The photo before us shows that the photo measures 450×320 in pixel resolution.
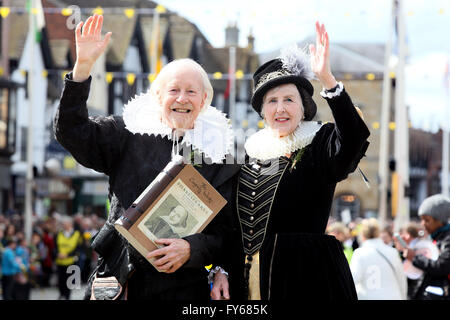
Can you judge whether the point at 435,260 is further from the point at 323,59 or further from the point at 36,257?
the point at 36,257

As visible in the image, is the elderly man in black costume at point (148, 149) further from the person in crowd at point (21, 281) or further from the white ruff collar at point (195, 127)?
the person in crowd at point (21, 281)

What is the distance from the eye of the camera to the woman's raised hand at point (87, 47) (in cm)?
349

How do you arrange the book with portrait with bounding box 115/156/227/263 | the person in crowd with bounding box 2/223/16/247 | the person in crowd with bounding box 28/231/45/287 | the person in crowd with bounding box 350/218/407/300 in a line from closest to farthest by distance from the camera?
the book with portrait with bounding box 115/156/227/263, the person in crowd with bounding box 350/218/407/300, the person in crowd with bounding box 2/223/16/247, the person in crowd with bounding box 28/231/45/287

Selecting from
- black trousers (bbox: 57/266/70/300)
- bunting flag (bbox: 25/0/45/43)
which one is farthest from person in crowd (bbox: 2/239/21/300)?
bunting flag (bbox: 25/0/45/43)

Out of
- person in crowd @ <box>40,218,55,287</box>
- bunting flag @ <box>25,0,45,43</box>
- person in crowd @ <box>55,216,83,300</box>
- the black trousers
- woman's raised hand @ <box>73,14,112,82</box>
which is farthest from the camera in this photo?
bunting flag @ <box>25,0,45,43</box>

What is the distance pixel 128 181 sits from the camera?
3.70 meters

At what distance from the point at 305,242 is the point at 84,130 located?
113 centimetres

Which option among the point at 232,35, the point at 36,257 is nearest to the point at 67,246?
the point at 36,257

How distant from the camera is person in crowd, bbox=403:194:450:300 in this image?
7.36 m

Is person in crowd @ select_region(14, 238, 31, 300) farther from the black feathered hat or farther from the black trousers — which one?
the black feathered hat

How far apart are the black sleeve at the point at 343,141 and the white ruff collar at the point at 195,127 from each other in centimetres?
46

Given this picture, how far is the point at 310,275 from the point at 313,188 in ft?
1.32

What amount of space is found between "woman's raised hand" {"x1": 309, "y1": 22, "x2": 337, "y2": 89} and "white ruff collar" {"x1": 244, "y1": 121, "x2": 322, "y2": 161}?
1.35 ft
